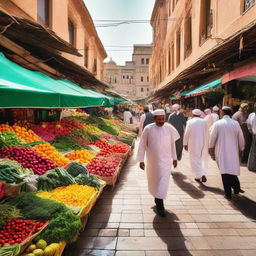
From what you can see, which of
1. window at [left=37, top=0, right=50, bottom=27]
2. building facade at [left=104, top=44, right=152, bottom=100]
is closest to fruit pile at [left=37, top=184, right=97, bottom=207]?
window at [left=37, top=0, right=50, bottom=27]

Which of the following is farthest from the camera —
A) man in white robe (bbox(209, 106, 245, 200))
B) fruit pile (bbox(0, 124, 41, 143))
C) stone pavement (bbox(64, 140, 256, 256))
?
fruit pile (bbox(0, 124, 41, 143))

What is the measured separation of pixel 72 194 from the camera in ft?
11.9

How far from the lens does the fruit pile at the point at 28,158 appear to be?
14.2 ft

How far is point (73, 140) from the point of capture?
23.4 feet

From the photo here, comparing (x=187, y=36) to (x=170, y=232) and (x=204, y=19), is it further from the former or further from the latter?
(x=170, y=232)

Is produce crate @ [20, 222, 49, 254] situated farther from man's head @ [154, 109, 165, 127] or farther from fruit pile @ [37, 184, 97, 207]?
man's head @ [154, 109, 165, 127]

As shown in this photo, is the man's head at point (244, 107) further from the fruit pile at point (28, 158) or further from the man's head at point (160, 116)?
the fruit pile at point (28, 158)

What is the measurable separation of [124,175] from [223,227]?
10.7ft

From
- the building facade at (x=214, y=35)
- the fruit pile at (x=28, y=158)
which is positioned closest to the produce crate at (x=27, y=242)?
the fruit pile at (x=28, y=158)

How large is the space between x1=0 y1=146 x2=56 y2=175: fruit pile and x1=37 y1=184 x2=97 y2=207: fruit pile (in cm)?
70

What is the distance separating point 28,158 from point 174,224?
2.74m

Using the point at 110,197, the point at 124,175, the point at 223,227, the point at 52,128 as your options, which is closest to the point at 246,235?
the point at 223,227

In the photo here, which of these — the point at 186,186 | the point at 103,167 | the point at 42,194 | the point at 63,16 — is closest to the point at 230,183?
the point at 186,186

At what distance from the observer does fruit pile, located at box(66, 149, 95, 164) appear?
595 cm
